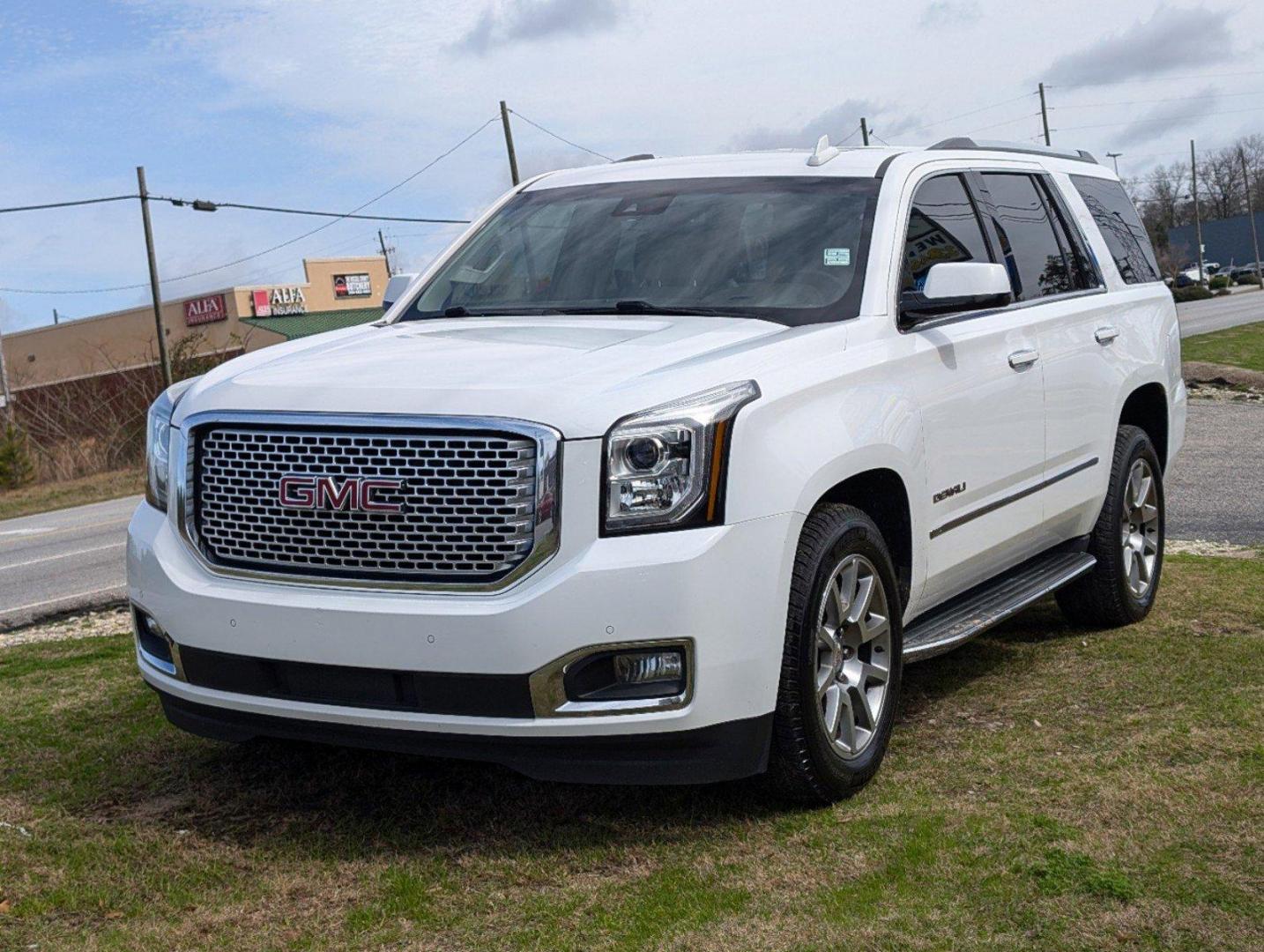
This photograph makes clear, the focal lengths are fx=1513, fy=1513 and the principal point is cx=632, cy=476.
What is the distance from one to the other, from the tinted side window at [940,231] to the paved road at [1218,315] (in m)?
26.6

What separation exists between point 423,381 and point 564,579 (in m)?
0.69

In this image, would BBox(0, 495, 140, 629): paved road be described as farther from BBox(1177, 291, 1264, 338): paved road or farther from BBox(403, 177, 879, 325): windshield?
BBox(1177, 291, 1264, 338): paved road

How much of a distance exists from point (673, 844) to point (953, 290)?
205 cm

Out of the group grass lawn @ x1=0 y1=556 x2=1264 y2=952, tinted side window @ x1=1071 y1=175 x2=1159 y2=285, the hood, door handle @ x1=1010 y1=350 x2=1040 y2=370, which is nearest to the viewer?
grass lawn @ x1=0 y1=556 x2=1264 y2=952

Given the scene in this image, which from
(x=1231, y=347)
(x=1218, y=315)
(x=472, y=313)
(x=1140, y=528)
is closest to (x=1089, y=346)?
(x=1140, y=528)

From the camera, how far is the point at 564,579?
381 cm

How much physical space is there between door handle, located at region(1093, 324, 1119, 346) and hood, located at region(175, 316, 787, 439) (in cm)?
222

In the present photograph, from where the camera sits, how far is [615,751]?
157 inches

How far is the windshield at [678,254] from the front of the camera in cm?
505

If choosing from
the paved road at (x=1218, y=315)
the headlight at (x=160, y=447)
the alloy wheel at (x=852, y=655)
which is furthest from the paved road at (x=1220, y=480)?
the paved road at (x=1218, y=315)

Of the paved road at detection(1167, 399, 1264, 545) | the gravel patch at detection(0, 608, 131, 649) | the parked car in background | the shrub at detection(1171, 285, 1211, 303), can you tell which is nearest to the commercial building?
the shrub at detection(1171, 285, 1211, 303)

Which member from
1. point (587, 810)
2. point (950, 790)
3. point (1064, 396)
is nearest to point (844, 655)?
point (950, 790)

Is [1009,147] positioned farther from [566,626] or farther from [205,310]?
[205,310]

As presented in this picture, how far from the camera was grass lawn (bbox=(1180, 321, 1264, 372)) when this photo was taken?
85.1 feet
